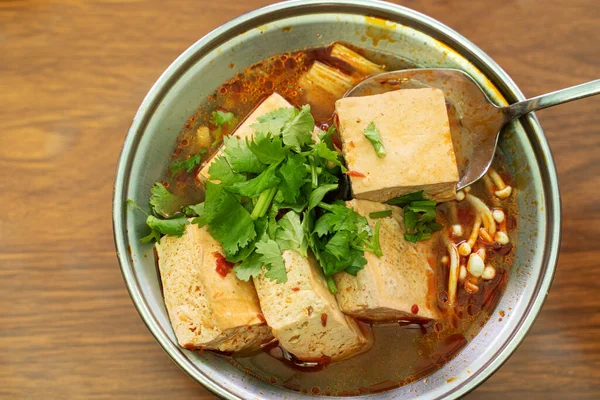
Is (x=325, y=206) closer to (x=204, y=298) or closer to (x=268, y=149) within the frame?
(x=268, y=149)

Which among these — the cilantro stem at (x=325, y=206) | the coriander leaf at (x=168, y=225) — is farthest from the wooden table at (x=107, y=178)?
the cilantro stem at (x=325, y=206)

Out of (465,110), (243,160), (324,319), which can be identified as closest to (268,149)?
(243,160)

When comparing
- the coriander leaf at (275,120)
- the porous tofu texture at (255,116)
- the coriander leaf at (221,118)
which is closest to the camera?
the coriander leaf at (275,120)

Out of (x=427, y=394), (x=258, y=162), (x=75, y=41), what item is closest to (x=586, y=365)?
(x=427, y=394)

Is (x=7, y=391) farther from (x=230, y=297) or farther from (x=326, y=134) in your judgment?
(x=326, y=134)

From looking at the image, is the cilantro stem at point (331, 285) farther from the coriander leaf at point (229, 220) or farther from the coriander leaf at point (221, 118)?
the coriander leaf at point (221, 118)

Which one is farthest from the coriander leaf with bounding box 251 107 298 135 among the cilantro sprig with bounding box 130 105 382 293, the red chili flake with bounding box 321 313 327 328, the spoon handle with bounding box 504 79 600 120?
the spoon handle with bounding box 504 79 600 120

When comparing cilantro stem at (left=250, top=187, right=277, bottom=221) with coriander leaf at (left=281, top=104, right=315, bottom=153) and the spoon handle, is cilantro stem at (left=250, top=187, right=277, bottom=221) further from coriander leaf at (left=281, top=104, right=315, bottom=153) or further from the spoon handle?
the spoon handle
